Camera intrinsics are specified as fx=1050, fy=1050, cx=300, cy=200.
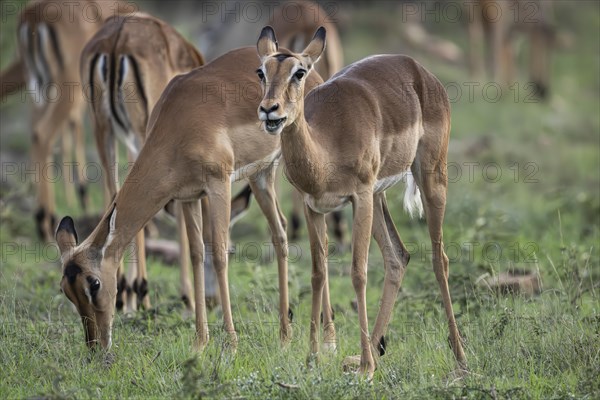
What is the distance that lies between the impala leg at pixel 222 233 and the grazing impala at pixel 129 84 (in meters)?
1.36

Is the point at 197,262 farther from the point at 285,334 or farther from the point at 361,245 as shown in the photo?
the point at 361,245

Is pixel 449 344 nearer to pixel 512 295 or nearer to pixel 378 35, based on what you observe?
pixel 512 295

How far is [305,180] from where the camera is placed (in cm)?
517

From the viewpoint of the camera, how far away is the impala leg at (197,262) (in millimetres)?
5797

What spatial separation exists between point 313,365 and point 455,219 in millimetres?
4417

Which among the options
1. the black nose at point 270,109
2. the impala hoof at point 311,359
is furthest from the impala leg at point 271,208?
the black nose at point 270,109

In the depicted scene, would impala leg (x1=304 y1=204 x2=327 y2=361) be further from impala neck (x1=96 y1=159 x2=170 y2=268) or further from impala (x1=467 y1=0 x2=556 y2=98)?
impala (x1=467 y1=0 x2=556 y2=98)

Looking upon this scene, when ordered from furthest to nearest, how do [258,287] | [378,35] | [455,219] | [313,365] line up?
[378,35]
[455,219]
[258,287]
[313,365]

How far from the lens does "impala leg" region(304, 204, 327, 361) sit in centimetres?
551

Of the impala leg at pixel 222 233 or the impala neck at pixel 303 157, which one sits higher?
the impala neck at pixel 303 157

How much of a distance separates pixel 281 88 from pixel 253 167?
1428 millimetres

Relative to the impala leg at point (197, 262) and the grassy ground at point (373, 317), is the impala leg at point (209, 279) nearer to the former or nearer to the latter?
the grassy ground at point (373, 317)

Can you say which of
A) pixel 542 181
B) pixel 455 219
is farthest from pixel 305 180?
pixel 542 181

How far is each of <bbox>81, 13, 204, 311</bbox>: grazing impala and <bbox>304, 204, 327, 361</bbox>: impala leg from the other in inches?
74.1
